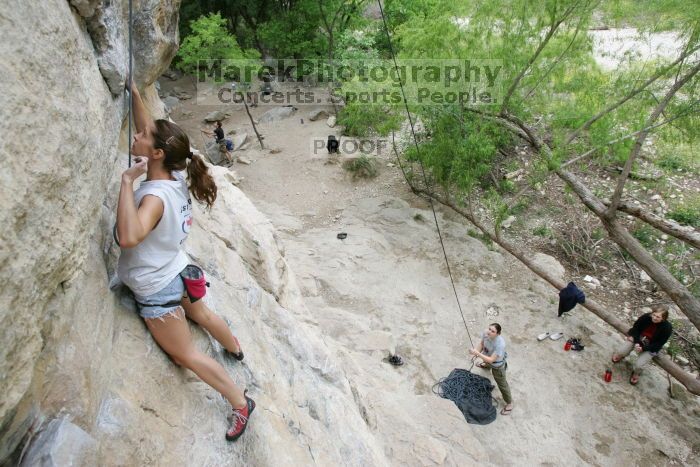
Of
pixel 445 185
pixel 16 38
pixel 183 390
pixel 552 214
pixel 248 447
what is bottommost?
pixel 552 214

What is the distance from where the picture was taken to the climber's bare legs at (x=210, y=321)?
8.39 feet

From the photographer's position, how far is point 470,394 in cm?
646

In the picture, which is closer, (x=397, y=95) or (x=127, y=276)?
(x=127, y=276)

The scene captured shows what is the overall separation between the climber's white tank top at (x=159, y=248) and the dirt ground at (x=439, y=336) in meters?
3.15

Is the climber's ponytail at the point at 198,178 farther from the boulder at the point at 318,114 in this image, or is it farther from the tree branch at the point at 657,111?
the boulder at the point at 318,114

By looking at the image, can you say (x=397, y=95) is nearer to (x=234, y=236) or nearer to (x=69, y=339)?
(x=234, y=236)

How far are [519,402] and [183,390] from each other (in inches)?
224

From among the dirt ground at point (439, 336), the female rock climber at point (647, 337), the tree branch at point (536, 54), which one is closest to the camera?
the dirt ground at point (439, 336)

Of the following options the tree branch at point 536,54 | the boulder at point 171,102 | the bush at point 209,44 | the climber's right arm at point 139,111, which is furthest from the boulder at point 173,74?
the climber's right arm at point 139,111

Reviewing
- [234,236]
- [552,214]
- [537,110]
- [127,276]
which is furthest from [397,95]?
[127,276]

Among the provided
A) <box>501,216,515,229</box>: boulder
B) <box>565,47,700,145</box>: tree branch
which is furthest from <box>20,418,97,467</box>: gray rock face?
<box>501,216,515,229</box>: boulder

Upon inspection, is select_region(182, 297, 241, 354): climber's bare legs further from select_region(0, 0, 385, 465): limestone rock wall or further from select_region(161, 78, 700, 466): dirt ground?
select_region(161, 78, 700, 466): dirt ground

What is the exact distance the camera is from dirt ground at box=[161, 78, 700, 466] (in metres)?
5.69

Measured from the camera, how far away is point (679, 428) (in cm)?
657
